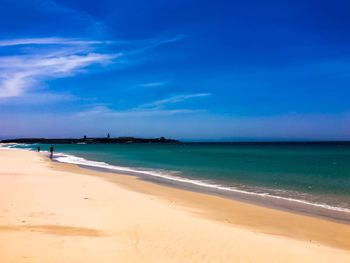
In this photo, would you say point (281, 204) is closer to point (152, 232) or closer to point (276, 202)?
point (276, 202)

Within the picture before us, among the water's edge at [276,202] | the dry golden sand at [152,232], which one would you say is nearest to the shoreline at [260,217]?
the dry golden sand at [152,232]

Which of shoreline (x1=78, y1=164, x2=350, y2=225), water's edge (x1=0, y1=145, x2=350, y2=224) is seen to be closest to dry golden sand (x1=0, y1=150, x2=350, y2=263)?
shoreline (x1=78, y1=164, x2=350, y2=225)

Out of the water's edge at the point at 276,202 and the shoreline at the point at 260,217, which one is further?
the water's edge at the point at 276,202

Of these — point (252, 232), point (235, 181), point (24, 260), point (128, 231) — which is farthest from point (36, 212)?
point (235, 181)

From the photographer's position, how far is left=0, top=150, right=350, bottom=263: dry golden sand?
6855 millimetres

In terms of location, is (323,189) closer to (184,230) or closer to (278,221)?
(278,221)

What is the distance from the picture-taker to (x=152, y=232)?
8.54m

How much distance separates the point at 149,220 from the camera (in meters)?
9.85

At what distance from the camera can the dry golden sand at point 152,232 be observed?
6.86 meters

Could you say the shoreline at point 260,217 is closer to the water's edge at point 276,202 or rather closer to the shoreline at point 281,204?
the shoreline at point 281,204

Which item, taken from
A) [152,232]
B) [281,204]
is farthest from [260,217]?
[152,232]

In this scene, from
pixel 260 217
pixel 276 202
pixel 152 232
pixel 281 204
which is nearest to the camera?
pixel 152 232

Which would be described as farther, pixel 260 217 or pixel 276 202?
pixel 276 202

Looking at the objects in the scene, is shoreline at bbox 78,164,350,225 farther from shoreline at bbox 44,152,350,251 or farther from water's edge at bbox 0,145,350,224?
shoreline at bbox 44,152,350,251
